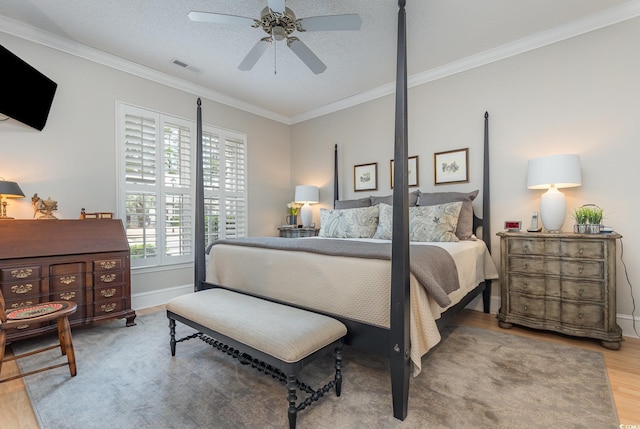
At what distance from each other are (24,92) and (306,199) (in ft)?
→ 10.8

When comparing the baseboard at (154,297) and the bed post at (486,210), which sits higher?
the bed post at (486,210)

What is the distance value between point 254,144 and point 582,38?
4.08 metres

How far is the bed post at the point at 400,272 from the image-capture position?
1.51 m

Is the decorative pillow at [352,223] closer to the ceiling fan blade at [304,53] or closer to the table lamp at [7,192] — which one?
the ceiling fan blade at [304,53]

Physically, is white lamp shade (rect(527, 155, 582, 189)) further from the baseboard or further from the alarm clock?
the baseboard

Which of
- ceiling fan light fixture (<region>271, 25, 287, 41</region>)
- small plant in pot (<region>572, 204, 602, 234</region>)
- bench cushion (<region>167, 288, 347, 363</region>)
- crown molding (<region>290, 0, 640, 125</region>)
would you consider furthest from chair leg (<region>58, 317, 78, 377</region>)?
crown molding (<region>290, 0, 640, 125</region>)

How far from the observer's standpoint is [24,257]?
239 cm

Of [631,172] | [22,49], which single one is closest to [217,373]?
[22,49]

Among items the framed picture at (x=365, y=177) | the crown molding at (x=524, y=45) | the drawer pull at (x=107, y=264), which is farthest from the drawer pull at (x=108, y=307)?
the crown molding at (x=524, y=45)

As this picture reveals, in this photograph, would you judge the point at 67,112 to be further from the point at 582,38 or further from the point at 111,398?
the point at 582,38

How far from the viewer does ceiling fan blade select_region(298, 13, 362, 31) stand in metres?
2.02

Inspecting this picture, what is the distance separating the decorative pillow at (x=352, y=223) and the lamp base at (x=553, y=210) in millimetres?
1591

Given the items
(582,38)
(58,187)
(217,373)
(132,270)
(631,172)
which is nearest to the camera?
(217,373)

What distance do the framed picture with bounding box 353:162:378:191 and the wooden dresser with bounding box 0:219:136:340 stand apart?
299 centimetres
